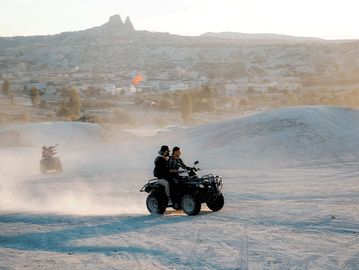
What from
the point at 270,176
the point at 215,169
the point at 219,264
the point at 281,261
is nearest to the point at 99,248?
the point at 219,264

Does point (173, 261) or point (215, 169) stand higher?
point (173, 261)

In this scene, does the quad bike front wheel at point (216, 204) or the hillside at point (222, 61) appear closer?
the quad bike front wheel at point (216, 204)

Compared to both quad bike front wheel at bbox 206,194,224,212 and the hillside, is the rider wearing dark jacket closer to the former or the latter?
quad bike front wheel at bbox 206,194,224,212

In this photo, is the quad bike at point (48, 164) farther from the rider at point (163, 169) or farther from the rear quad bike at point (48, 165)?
the rider at point (163, 169)

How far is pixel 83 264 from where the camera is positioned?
980 cm

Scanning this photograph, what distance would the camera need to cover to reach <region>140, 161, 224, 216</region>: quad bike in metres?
14.8

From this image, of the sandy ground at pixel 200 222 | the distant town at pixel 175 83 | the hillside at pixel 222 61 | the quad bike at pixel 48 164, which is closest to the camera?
the sandy ground at pixel 200 222

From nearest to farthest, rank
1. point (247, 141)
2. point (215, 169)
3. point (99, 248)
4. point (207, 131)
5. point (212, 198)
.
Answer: point (99, 248) < point (212, 198) < point (215, 169) < point (247, 141) < point (207, 131)

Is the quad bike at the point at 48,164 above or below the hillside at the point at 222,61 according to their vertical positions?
below

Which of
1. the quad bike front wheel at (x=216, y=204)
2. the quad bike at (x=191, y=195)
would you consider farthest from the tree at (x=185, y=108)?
the quad bike at (x=191, y=195)

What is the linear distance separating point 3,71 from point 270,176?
15303 cm

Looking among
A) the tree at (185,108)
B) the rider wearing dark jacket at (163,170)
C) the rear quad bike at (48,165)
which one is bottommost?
the rear quad bike at (48,165)

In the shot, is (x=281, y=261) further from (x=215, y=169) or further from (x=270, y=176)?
(x=215, y=169)

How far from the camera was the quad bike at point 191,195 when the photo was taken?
581 inches
